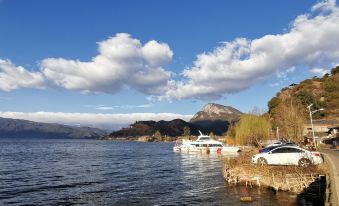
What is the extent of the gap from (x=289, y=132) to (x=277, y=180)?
196ft

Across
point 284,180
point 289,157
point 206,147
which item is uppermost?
point 206,147

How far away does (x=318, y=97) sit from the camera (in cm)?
16600

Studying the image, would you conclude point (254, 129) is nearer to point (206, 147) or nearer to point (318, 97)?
point (206, 147)

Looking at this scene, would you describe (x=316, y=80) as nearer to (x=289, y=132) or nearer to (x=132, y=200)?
(x=289, y=132)

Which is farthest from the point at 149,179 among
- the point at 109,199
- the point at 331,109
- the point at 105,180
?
the point at 331,109

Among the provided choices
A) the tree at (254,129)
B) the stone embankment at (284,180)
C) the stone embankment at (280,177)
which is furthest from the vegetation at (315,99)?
the stone embankment at (284,180)

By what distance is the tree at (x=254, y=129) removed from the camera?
101562mm

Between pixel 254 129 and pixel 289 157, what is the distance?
67452 mm

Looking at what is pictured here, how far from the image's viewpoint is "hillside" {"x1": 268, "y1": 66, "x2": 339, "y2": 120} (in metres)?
146

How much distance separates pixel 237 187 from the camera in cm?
3331

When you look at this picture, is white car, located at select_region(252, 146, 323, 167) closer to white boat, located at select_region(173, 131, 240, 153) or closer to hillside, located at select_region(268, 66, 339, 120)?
white boat, located at select_region(173, 131, 240, 153)

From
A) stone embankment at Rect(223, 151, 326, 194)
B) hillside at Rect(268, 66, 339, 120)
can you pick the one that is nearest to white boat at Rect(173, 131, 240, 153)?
hillside at Rect(268, 66, 339, 120)

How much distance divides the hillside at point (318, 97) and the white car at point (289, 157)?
330ft

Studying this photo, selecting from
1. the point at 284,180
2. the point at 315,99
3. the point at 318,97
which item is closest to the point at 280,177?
the point at 284,180
